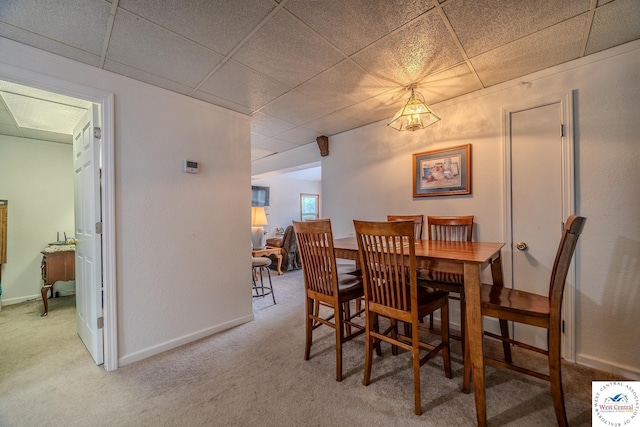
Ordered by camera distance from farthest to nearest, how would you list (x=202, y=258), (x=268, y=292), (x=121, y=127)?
(x=268, y=292) < (x=202, y=258) < (x=121, y=127)

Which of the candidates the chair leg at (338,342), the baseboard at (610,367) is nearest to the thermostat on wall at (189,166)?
the chair leg at (338,342)

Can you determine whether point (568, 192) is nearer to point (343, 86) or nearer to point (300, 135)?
point (343, 86)

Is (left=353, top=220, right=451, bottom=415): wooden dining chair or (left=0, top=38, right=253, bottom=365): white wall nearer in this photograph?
(left=353, top=220, right=451, bottom=415): wooden dining chair

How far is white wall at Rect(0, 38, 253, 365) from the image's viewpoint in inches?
76.4

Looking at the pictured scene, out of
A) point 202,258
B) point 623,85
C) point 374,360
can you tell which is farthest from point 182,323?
point 623,85

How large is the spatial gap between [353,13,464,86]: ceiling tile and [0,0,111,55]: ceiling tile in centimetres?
155

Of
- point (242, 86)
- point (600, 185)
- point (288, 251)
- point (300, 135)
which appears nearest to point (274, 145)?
point (300, 135)

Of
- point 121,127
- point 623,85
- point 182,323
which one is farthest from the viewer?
point 182,323

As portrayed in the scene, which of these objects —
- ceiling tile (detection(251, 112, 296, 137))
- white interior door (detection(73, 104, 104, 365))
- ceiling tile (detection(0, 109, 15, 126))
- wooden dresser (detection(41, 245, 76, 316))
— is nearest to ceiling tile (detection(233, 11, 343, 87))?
ceiling tile (detection(251, 112, 296, 137))

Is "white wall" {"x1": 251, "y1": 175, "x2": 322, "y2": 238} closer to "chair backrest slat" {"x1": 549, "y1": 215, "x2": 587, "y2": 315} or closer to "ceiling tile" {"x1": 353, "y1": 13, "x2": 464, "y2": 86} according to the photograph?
"ceiling tile" {"x1": 353, "y1": 13, "x2": 464, "y2": 86}

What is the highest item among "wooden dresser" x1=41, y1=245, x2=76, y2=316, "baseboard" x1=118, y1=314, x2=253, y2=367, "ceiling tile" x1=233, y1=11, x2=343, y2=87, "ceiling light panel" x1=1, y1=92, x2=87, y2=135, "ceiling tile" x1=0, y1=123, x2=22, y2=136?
"ceiling tile" x1=233, y1=11, x2=343, y2=87

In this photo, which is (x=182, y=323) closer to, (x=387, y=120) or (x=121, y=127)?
(x=121, y=127)

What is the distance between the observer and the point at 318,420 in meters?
1.38

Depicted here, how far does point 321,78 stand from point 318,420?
236cm
